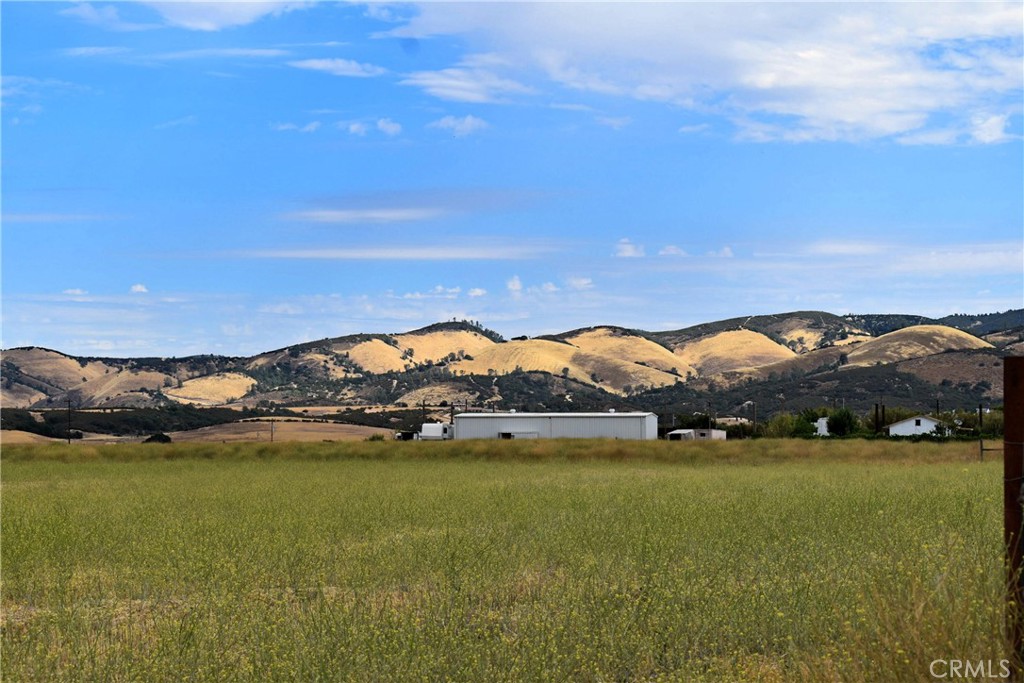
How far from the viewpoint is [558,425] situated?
93188 millimetres

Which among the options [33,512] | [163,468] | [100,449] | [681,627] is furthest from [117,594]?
[100,449]

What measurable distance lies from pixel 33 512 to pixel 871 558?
21697 mm

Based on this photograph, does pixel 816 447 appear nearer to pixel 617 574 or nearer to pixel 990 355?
pixel 617 574

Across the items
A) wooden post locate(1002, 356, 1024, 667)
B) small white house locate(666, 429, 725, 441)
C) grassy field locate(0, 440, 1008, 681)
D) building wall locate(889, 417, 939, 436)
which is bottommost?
small white house locate(666, 429, 725, 441)

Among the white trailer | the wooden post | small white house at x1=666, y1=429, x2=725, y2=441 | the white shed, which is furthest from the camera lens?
small white house at x1=666, y1=429, x2=725, y2=441

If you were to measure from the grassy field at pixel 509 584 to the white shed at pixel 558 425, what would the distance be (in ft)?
195

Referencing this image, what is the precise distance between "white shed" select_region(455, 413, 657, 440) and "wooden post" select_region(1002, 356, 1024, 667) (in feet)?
269

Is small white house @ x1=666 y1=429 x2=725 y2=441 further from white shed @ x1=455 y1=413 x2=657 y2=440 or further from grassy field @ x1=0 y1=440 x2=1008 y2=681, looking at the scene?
grassy field @ x1=0 y1=440 x2=1008 y2=681

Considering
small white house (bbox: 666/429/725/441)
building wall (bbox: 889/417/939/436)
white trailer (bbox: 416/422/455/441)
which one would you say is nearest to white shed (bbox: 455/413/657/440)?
white trailer (bbox: 416/422/455/441)

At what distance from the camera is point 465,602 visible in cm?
1248

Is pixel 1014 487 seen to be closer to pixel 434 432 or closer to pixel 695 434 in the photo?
pixel 434 432

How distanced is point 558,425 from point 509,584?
7975 centimetres

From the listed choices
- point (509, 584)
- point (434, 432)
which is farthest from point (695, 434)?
point (509, 584)

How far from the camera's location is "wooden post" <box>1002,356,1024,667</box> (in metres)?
7.53
